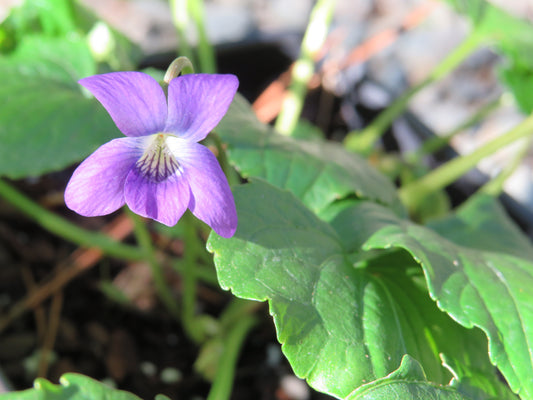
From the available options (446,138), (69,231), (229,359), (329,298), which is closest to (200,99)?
(329,298)

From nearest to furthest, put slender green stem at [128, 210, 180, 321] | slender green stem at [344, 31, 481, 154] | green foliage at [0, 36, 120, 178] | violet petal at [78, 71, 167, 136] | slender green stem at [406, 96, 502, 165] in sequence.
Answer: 1. violet petal at [78, 71, 167, 136]
2. green foliage at [0, 36, 120, 178]
3. slender green stem at [128, 210, 180, 321]
4. slender green stem at [344, 31, 481, 154]
5. slender green stem at [406, 96, 502, 165]

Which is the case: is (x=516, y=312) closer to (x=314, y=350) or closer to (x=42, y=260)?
(x=314, y=350)

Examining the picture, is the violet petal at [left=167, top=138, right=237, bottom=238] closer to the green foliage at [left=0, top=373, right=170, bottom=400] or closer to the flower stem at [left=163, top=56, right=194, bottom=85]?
the flower stem at [left=163, top=56, right=194, bottom=85]

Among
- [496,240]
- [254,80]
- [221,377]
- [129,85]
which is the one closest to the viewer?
[129,85]

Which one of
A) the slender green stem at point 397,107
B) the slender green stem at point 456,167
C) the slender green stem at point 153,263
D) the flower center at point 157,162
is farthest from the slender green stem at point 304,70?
the flower center at point 157,162

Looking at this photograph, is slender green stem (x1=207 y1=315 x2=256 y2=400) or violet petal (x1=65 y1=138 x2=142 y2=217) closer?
violet petal (x1=65 y1=138 x2=142 y2=217)

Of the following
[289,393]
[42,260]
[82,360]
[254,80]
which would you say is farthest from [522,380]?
[254,80]

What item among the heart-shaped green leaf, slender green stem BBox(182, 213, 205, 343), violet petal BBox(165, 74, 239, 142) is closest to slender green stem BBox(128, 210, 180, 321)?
slender green stem BBox(182, 213, 205, 343)
